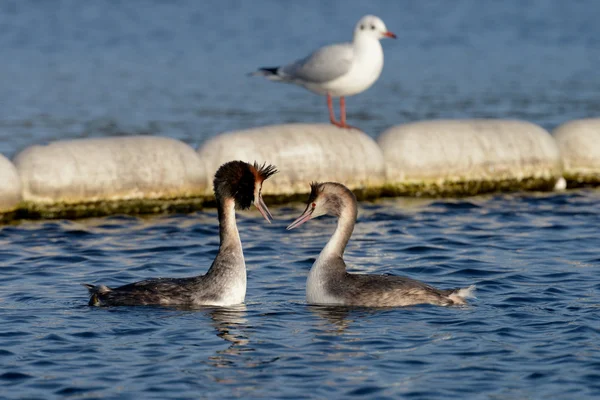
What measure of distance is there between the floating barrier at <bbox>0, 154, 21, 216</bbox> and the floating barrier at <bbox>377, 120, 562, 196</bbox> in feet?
15.5

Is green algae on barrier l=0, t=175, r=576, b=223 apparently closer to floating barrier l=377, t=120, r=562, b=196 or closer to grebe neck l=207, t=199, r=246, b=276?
floating barrier l=377, t=120, r=562, b=196

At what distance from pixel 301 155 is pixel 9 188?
3.65m

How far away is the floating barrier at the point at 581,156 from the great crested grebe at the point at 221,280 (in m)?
7.31

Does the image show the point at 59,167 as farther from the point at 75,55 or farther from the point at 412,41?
the point at 412,41

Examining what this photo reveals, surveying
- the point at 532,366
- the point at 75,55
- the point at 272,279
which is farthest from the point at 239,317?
the point at 75,55

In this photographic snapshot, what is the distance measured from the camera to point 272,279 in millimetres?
11086

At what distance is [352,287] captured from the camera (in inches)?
382

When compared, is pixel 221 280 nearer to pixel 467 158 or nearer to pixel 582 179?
pixel 467 158

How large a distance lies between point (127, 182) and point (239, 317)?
4940 millimetres

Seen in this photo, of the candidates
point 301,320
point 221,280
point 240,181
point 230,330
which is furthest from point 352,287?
point 240,181

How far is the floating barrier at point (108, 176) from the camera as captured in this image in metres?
13.7

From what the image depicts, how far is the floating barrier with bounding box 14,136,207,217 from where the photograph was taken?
13656 millimetres

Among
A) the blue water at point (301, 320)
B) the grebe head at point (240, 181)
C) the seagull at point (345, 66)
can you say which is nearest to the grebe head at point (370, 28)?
the seagull at point (345, 66)

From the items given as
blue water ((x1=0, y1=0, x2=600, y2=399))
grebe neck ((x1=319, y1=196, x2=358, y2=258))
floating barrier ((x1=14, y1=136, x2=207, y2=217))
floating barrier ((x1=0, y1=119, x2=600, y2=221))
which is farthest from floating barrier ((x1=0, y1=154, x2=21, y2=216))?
grebe neck ((x1=319, y1=196, x2=358, y2=258))
